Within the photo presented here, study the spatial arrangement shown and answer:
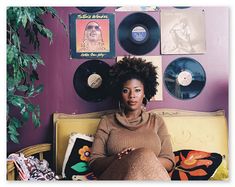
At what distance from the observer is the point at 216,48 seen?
3180 millimetres

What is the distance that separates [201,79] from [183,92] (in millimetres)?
165

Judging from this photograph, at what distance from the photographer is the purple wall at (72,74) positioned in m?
3.17

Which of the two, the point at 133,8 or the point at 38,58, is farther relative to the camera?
the point at 133,8

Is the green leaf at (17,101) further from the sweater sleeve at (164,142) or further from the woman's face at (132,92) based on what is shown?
the sweater sleeve at (164,142)

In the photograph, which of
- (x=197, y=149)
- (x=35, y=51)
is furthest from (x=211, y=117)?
(x=35, y=51)

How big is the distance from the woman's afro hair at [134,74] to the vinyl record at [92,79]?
87mm

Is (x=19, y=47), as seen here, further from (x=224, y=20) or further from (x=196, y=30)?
(x=224, y=20)

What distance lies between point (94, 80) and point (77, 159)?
597 mm

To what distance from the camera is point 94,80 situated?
10.5 feet


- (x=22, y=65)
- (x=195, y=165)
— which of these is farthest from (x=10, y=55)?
(x=195, y=165)

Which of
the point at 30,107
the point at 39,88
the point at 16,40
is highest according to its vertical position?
the point at 16,40

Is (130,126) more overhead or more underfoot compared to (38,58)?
more underfoot

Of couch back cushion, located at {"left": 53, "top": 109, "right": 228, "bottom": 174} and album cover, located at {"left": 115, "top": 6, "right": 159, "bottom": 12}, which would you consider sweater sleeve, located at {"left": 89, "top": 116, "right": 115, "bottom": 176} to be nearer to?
couch back cushion, located at {"left": 53, "top": 109, "right": 228, "bottom": 174}

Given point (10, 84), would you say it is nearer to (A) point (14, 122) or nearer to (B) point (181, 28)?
(A) point (14, 122)
